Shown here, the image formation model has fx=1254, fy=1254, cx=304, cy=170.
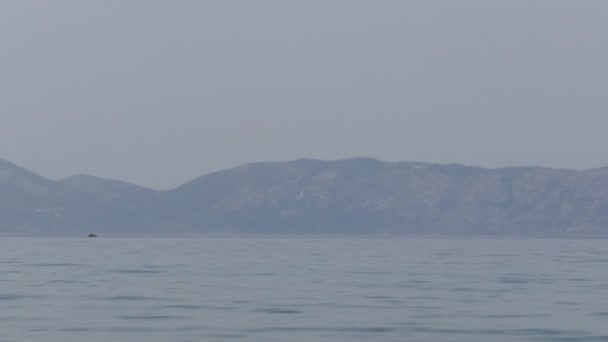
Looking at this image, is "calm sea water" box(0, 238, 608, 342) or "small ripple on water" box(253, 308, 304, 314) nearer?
"calm sea water" box(0, 238, 608, 342)

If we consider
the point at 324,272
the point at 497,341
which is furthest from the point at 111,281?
the point at 497,341

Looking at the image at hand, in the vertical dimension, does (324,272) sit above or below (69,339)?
above

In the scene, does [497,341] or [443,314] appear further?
[443,314]

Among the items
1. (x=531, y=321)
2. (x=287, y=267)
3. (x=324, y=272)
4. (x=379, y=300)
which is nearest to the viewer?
(x=531, y=321)

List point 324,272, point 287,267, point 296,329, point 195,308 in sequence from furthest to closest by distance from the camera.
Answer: point 287,267, point 324,272, point 195,308, point 296,329

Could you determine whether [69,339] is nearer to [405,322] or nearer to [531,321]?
[405,322]

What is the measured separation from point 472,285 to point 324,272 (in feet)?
32.9

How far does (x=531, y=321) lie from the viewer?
31453 millimetres

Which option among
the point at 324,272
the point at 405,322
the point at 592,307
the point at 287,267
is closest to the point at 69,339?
the point at 405,322

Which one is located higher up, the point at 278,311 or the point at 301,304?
the point at 301,304

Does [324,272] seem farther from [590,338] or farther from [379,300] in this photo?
[590,338]

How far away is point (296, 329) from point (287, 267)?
28.2 m

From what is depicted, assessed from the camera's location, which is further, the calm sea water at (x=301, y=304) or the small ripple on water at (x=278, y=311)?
the small ripple on water at (x=278, y=311)

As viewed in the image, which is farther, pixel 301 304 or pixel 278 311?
pixel 301 304
